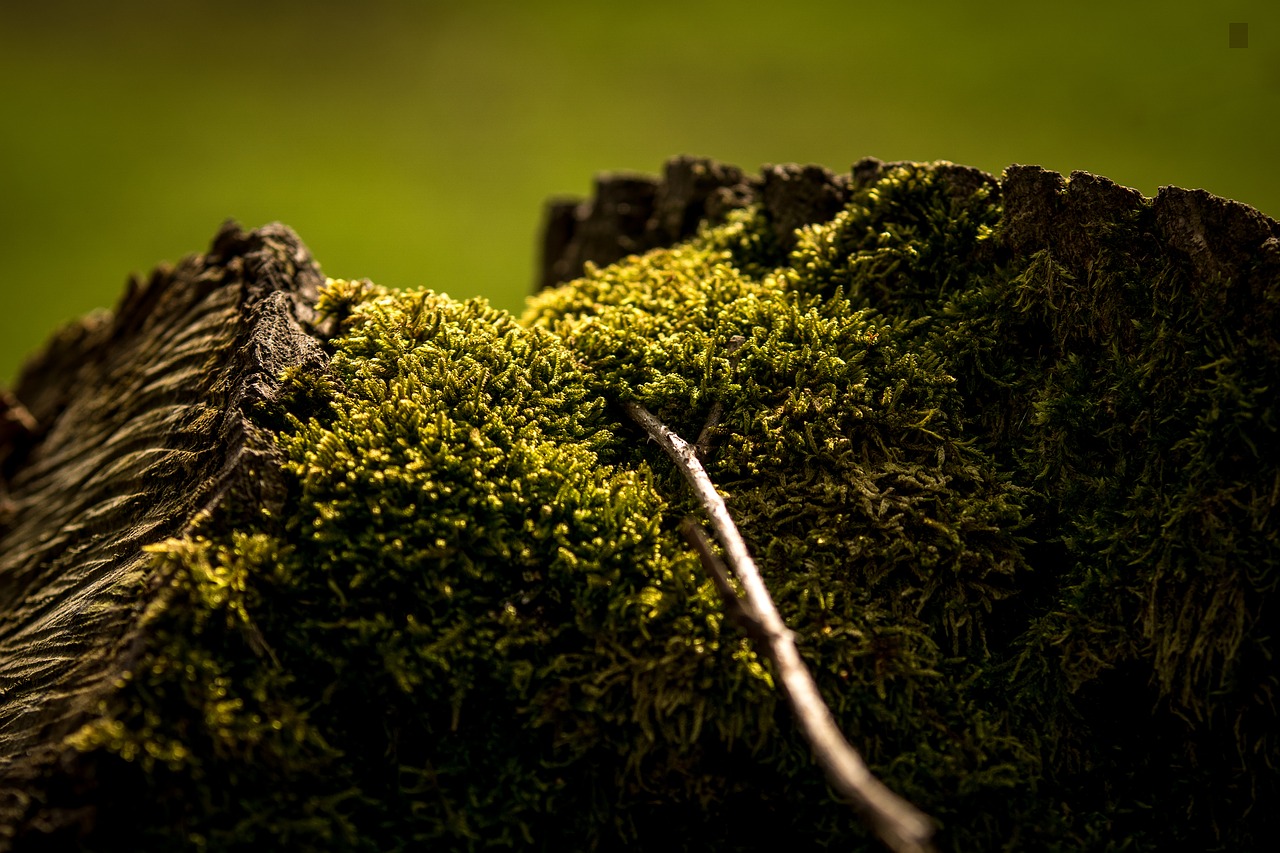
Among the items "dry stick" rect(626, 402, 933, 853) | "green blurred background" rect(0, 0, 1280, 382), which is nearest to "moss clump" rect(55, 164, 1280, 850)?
"dry stick" rect(626, 402, 933, 853)

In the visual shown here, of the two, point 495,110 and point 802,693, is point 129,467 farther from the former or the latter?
point 495,110

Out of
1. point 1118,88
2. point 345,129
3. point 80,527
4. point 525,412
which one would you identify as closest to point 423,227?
point 345,129

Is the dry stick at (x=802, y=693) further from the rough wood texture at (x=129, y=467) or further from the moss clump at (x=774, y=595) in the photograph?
the rough wood texture at (x=129, y=467)

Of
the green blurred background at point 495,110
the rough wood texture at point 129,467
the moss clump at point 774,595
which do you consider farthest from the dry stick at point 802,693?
the green blurred background at point 495,110

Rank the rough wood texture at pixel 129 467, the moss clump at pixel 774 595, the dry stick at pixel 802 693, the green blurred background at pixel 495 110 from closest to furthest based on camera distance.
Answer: the dry stick at pixel 802 693
the moss clump at pixel 774 595
the rough wood texture at pixel 129 467
the green blurred background at pixel 495 110

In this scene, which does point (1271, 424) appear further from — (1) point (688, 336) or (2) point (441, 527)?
(2) point (441, 527)

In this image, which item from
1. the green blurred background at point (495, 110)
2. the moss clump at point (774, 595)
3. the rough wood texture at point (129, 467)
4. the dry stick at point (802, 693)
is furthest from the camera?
the green blurred background at point (495, 110)

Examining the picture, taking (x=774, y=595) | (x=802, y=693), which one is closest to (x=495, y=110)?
(x=774, y=595)
